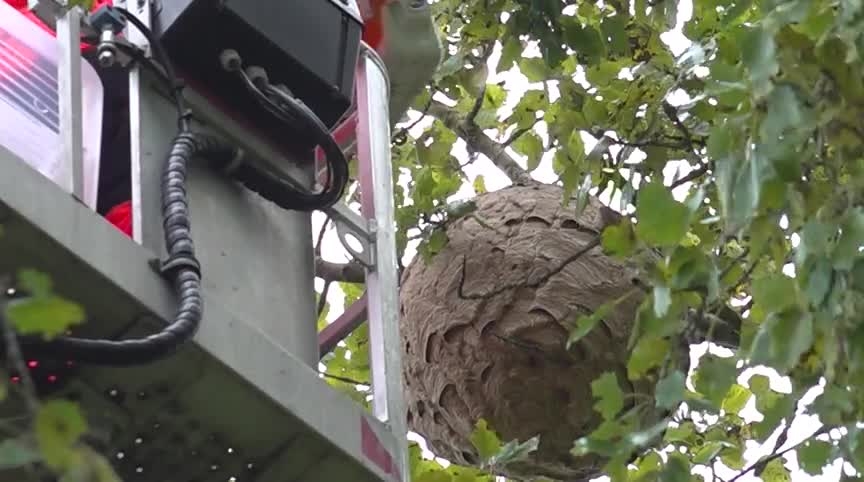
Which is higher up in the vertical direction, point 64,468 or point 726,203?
point 726,203

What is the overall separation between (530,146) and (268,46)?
2.57m

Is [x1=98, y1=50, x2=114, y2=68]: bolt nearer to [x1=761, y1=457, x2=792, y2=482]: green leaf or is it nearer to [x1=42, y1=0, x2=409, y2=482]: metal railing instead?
[x1=42, y1=0, x2=409, y2=482]: metal railing

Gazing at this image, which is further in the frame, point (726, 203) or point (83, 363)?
point (726, 203)

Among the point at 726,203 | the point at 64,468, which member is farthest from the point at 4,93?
the point at 64,468

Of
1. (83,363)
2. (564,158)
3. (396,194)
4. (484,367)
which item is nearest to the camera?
(83,363)

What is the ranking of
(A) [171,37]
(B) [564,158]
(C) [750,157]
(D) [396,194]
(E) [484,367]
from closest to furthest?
(C) [750,157]
(A) [171,37]
(E) [484,367]
(B) [564,158]
(D) [396,194]

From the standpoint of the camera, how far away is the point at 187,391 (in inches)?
115

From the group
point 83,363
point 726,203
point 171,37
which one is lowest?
point 83,363

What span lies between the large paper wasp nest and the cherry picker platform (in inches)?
41.5

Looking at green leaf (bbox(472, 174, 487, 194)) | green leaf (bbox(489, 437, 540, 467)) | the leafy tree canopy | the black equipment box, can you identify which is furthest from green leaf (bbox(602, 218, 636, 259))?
green leaf (bbox(472, 174, 487, 194))

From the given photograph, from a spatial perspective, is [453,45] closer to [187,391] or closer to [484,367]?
[484,367]

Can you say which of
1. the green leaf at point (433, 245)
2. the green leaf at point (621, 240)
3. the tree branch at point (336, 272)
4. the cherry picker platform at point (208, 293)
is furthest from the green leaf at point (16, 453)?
the tree branch at point (336, 272)

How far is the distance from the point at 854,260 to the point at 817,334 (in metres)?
0.14

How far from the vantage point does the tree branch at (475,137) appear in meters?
6.02
